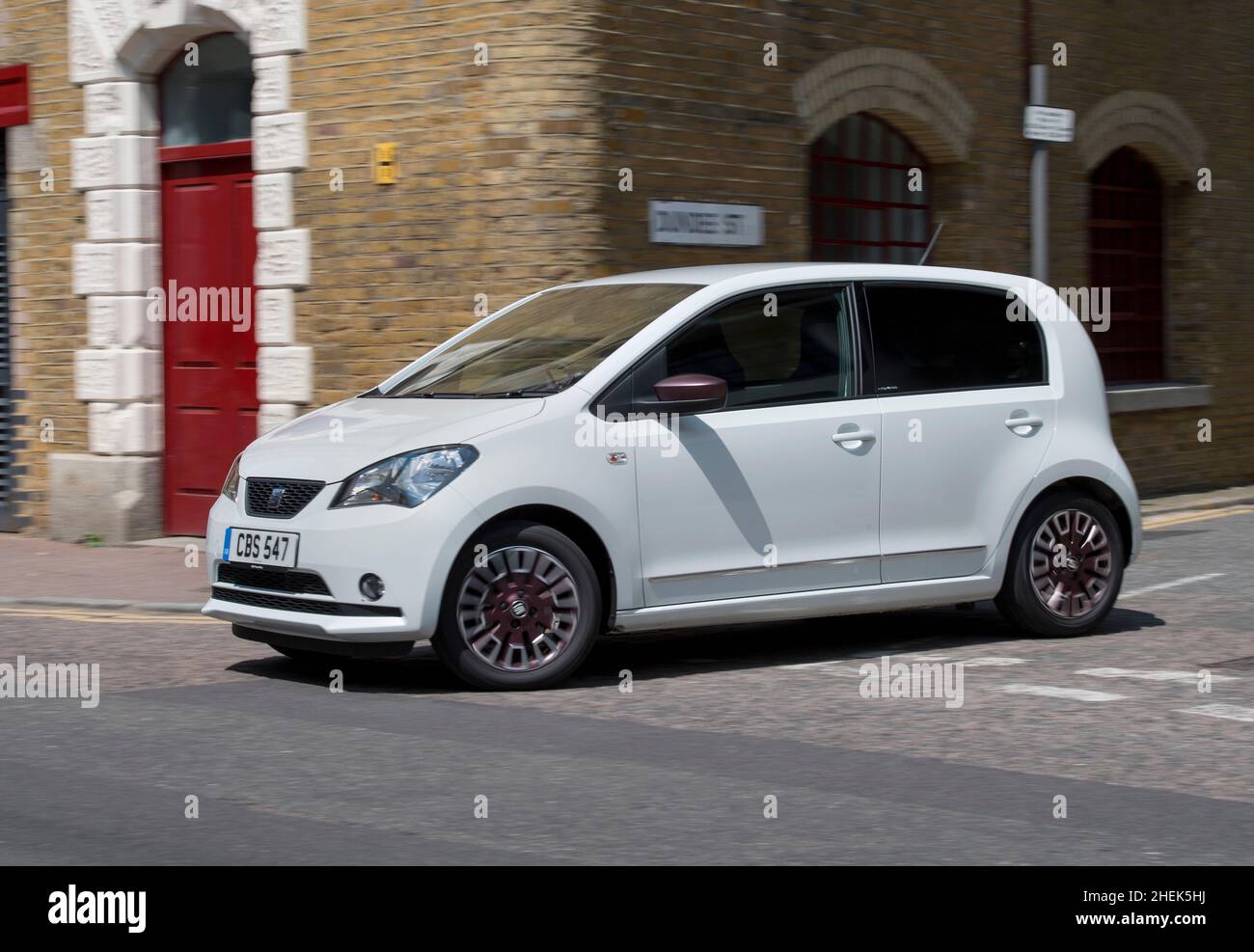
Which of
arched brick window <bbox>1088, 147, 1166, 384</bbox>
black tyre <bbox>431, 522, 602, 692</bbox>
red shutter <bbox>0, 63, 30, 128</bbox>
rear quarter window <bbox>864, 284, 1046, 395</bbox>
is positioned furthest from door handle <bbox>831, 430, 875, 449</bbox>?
arched brick window <bbox>1088, 147, 1166, 384</bbox>

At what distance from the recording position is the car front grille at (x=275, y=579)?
7.97 meters

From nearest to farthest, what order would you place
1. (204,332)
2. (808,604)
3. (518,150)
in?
(808,604) → (518,150) → (204,332)

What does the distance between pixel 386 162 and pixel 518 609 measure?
6085 mm

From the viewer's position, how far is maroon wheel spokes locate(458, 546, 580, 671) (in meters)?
7.91

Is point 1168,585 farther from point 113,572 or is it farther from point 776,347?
point 113,572

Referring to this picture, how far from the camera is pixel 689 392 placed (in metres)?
8.16

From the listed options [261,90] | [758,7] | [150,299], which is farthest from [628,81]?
[150,299]

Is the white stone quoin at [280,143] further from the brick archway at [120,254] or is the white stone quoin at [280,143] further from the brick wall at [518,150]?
the brick archway at [120,254]

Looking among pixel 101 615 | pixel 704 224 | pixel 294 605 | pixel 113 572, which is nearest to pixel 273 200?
pixel 113 572

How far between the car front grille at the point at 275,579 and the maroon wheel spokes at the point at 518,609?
0.60 meters

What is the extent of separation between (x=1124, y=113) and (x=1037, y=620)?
31.3 ft

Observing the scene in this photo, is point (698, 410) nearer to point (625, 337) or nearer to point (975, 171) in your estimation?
point (625, 337)

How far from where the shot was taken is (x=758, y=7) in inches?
551

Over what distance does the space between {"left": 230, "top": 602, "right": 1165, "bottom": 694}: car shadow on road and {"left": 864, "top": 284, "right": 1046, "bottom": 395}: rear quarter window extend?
4.21 ft
